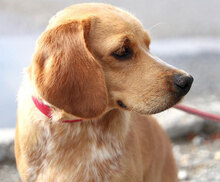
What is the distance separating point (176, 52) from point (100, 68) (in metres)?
5.22

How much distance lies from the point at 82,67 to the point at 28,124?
652 millimetres

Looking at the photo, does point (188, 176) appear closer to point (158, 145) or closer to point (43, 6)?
point (158, 145)

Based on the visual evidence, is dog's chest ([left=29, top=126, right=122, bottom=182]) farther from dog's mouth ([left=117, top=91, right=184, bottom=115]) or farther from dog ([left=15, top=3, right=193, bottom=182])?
dog's mouth ([left=117, top=91, right=184, bottom=115])

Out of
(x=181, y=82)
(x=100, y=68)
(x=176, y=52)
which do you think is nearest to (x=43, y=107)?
(x=100, y=68)

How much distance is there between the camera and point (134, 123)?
120 inches

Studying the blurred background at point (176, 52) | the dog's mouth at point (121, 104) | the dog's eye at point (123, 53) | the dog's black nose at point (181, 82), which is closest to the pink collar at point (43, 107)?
the dog's mouth at point (121, 104)

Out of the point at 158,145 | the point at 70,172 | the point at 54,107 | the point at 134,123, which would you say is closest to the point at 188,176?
the point at 158,145

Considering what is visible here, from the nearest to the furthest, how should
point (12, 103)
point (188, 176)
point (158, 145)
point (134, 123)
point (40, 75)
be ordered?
point (40, 75) < point (134, 123) < point (158, 145) < point (188, 176) < point (12, 103)

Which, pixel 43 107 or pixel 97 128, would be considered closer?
pixel 43 107

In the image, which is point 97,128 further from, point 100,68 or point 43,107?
point 100,68

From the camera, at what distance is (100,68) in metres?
2.40

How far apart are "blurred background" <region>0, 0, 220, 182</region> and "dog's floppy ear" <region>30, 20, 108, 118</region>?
3.06 ft

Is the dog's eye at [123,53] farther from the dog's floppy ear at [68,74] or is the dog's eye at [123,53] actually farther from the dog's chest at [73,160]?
the dog's chest at [73,160]

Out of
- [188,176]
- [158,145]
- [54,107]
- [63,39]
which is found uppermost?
[63,39]
